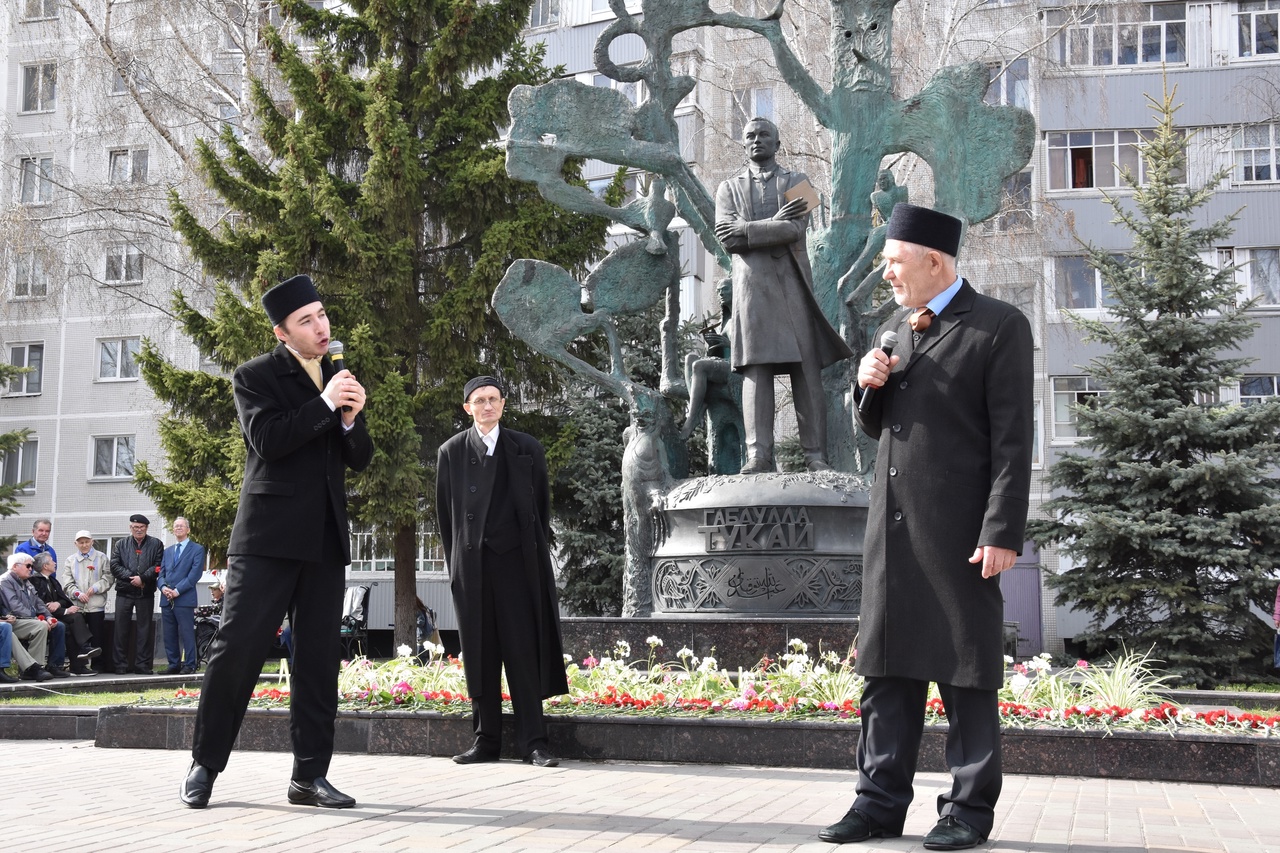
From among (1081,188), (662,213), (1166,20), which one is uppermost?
(1166,20)

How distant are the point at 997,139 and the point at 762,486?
138 inches

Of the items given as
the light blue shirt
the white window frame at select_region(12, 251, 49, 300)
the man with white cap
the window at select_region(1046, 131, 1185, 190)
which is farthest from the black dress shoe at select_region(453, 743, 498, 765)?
the window at select_region(1046, 131, 1185, 190)

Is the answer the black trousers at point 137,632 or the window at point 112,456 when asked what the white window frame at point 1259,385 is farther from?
the window at point 112,456

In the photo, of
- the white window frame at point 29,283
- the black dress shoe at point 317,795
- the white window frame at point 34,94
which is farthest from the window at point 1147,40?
the black dress shoe at point 317,795

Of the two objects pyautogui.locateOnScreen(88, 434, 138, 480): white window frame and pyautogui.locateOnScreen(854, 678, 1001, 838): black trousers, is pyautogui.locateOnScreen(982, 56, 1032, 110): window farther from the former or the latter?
pyautogui.locateOnScreen(854, 678, 1001, 838): black trousers

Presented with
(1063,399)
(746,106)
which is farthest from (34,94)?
(1063,399)

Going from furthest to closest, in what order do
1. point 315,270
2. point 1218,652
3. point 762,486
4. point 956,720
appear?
1. point 315,270
2. point 1218,652
3. point 762,486
4. point 956,720

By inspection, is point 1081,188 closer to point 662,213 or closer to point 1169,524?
point 1169,524

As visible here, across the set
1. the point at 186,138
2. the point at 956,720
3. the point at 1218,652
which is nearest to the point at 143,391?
the point at 186,138

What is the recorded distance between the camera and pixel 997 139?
10.6m

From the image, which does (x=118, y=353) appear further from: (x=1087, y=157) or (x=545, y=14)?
(x=1087, y=157)

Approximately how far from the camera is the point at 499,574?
23.4 feet

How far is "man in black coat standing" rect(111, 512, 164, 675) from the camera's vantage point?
16.9m

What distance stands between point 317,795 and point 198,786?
460 millimetres
